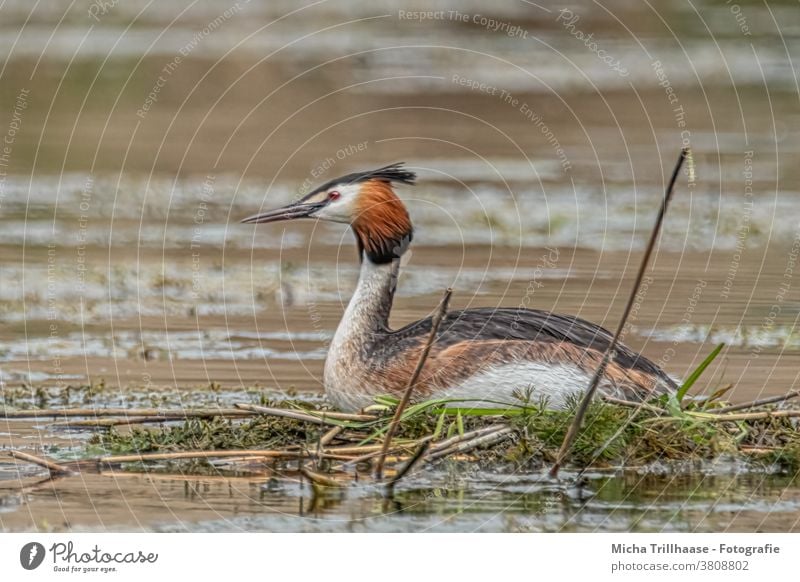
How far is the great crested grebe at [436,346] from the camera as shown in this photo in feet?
29.1

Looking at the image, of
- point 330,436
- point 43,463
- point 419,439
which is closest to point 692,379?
point 419,439

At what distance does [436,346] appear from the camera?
9078mm

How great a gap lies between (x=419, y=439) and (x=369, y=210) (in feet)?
6.19

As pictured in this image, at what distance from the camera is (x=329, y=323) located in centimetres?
1143

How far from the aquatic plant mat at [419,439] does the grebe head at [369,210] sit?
4.12 feet

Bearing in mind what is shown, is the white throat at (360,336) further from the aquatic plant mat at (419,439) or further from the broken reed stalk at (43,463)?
the broken reed stalk at (43,463)

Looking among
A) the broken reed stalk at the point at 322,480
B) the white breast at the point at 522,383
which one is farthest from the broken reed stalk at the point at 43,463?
the white breast at the point at 522,383

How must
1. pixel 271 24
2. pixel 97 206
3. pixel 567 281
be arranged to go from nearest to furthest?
pixel 567 281, pixel 97 206, pixel 271 24

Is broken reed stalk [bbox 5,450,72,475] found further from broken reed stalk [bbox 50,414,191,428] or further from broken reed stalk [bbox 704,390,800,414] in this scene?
broken reed stalk [bbox 704,390,800,414]

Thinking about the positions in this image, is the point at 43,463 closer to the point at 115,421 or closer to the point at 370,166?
the point at 115,421

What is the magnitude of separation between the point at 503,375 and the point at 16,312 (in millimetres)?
4220

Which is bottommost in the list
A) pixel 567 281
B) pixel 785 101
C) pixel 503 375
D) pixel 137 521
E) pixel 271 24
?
pixel 137 521

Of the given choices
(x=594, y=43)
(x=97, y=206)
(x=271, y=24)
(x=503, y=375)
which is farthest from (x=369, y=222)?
(x=594, y=43)

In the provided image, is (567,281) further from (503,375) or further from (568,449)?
(568,449)
